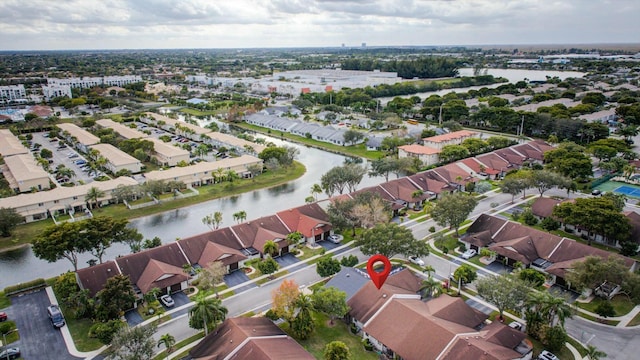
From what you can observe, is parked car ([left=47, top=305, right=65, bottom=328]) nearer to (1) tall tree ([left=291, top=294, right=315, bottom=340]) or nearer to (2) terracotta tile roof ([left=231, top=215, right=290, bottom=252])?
(2) terracotta tile roof ([left=231, top=215, right=290, bottom=252])

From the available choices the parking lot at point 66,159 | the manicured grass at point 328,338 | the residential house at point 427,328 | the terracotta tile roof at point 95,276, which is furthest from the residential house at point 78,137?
the residential house at point 427,328

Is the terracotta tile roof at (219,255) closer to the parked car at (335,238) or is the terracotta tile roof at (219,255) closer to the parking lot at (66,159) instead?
the parked car at (335,238)

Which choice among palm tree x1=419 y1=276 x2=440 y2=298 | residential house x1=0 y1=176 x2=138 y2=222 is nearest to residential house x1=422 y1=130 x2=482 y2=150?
palm tree x1=419 y1=276 x2=440 y2=298

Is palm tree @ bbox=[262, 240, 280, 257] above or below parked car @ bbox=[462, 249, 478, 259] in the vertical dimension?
above

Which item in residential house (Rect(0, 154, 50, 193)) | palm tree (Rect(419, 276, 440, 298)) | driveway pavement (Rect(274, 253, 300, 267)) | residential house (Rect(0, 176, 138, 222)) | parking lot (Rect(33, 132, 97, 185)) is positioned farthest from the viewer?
parking lot (Rect(33, 132, 97, 185))

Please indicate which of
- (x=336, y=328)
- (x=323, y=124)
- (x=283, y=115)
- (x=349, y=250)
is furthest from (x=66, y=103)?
(x=336, y=328)

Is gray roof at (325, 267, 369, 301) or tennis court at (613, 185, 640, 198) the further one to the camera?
tennis court at (613, 185, 640, 198)

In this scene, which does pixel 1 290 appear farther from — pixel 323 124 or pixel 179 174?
pixel 323 124
